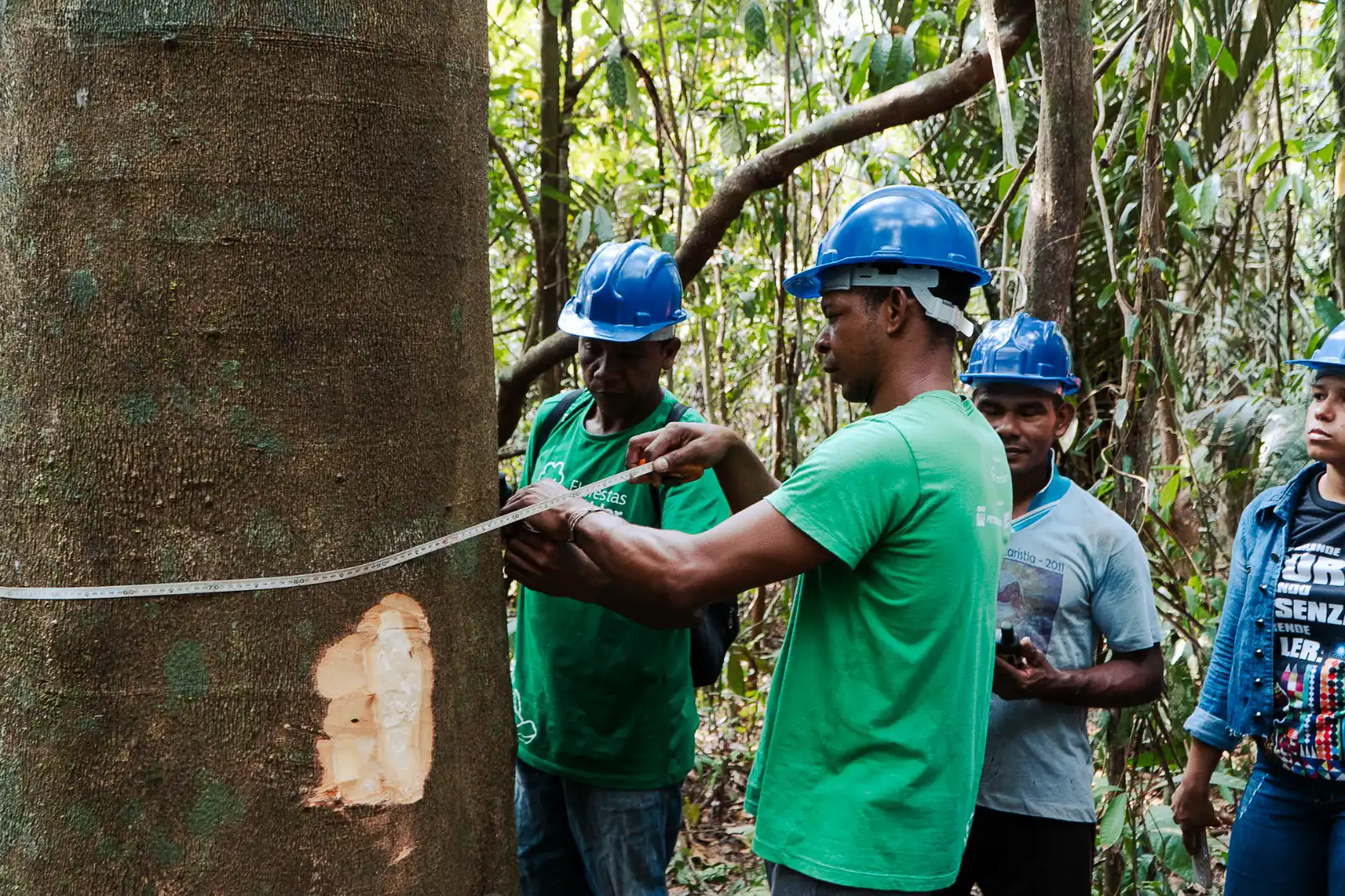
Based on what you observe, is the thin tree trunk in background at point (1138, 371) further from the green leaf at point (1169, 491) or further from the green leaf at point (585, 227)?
the green leaf at point (585, 227)

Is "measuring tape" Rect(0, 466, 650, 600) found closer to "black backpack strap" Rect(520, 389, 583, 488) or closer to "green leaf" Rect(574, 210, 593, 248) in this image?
"black backpack strap" Rect(520, 389, 583, 488)

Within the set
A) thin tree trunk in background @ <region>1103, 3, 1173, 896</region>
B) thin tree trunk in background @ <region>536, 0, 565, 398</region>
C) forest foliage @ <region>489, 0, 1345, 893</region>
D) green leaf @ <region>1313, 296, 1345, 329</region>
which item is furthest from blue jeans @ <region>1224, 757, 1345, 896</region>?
thin tree trunk in background @ <region>536, 0, 565, 398</region>

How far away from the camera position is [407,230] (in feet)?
4.71

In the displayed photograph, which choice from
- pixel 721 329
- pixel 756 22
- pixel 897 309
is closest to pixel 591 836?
pixel 897 309

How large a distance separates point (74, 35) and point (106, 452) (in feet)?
1.55

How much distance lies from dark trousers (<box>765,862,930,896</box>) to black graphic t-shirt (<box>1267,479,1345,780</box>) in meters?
1.11

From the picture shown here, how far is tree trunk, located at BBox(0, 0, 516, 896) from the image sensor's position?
51.5 inches

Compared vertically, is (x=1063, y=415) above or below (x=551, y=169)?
below

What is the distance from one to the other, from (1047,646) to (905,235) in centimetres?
109

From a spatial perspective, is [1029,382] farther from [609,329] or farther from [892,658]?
[892,658]

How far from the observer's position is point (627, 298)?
249cm

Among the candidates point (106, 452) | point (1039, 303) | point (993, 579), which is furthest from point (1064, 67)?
point (106, 452)

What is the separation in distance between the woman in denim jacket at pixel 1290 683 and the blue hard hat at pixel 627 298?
140 centimetres

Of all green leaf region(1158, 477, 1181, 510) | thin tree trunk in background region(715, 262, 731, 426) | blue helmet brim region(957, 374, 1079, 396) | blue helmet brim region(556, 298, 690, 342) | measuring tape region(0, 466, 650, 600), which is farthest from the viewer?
thin tree trunk in background region(715, 262, 731, 426)
